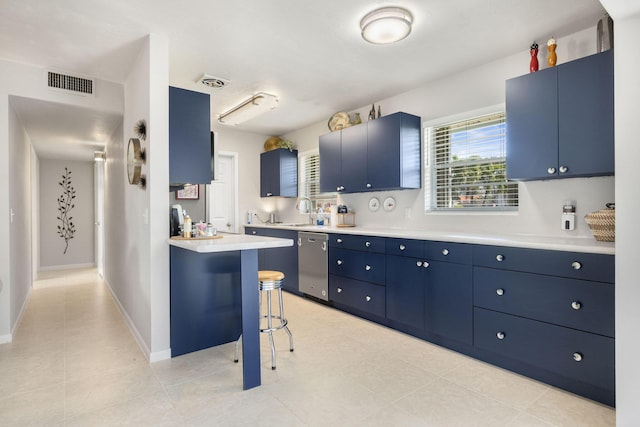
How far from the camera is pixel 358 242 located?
3.64 m

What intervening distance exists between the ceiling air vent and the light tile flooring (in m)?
2.33

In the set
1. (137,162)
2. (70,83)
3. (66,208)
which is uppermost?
(70,83)

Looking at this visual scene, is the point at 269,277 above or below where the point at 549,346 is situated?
above

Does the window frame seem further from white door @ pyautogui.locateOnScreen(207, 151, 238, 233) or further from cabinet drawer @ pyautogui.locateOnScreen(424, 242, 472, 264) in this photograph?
white door @ pyautogui.locateOnScreen(207, 151, 238, 233)

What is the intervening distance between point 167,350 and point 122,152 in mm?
2388

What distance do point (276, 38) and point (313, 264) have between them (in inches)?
99.8

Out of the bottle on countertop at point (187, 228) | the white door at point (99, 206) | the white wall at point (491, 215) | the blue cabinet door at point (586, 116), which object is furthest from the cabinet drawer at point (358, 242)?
the white door at point (99, 206)

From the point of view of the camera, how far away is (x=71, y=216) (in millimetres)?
7062

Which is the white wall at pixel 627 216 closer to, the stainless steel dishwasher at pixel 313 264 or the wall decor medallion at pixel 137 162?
the stainless steel dishwasher at pixel 313 264

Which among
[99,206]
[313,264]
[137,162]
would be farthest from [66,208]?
[313,264]

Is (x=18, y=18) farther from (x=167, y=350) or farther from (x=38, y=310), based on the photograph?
(x=38, y=310)

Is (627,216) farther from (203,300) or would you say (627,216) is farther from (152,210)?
(152,210)

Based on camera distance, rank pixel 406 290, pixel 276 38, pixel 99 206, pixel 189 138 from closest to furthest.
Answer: pixel 276 38 < pixel 189 138 < pixel 406 290 < pixel 99 206

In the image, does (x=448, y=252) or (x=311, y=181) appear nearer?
(x=448, y=252)
